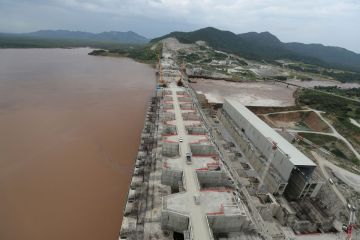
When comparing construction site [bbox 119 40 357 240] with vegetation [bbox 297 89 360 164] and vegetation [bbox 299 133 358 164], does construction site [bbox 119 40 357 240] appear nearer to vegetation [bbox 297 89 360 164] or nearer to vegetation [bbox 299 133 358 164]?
vegetation [bbox 299 133 358 164]

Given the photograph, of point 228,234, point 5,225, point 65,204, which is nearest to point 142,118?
point 65,204

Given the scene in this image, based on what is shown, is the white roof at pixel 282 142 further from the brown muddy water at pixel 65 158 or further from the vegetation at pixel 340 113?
the brown muddy water at pixel 65 158

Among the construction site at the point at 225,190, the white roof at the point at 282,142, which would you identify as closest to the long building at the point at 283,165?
the white roof at the point at 282,142

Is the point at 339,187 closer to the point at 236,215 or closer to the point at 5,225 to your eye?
the point at 236,215

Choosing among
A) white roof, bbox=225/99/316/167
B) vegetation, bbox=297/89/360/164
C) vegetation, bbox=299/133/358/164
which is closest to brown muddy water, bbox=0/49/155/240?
white roof, bbox=225/99/316/167

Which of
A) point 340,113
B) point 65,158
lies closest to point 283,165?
point 65,158
